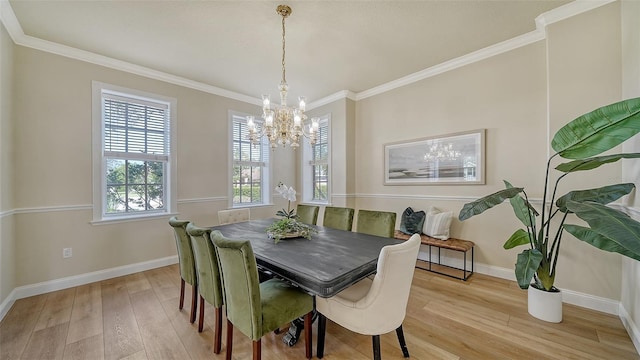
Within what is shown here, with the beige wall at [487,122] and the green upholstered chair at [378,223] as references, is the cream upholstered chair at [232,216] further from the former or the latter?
the beige wall at [487,122]

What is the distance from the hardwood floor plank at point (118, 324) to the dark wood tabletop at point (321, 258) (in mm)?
A: 1085

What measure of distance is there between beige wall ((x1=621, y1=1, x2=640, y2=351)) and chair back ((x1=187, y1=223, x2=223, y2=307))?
3.09 m

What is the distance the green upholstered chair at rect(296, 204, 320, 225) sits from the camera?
10.9 ft

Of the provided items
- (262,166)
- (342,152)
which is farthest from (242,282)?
(262,166)

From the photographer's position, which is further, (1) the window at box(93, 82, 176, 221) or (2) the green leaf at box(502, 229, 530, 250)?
(1) the window at box(93, 82, 176, 221)

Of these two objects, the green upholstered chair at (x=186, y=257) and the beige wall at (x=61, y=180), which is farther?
the beige wall at (x=61, y=180)

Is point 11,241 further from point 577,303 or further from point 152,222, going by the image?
point 577,303

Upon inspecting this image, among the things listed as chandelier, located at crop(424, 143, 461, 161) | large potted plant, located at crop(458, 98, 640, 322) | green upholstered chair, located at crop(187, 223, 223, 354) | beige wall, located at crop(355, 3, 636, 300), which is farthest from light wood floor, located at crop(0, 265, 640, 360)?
chandelier, located at crop(424, 143, 461, 161)

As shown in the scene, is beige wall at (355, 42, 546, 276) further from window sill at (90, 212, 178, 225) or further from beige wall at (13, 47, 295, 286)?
beige wall at (13, 47, 295, 286)

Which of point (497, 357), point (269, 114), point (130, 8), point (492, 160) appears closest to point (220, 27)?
point (130, 8)

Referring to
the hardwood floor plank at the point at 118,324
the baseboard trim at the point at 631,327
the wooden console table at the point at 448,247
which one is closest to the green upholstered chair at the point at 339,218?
the wooden console table at the point at 448,247

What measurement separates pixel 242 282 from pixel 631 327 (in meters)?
2.98

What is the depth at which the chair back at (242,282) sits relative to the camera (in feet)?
4.65

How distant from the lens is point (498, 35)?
9.04ft
